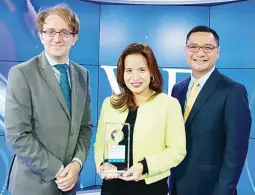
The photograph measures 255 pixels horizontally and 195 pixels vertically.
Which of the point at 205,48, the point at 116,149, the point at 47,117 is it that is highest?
the point at 205,48

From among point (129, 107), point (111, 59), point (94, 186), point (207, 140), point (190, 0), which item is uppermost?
point (190, 0)

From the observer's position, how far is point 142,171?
203 cm

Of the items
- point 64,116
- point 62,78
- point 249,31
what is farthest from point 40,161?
point 249,31

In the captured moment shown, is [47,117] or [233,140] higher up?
[47,117]

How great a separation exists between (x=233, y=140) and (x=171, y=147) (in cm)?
43

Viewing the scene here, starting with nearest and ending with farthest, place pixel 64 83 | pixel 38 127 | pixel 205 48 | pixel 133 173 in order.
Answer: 1. pixel 133 173
2. pixel 38 127
3. pixel 64 83
4. pixel 205 48

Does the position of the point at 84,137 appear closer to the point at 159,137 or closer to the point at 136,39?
the point at 159,137

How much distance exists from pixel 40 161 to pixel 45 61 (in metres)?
0.60

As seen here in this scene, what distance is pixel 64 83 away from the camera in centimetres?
229

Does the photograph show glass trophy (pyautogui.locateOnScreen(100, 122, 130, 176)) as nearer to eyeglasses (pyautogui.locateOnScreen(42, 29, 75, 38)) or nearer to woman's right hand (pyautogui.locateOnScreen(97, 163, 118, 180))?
woman's right hand (pyautogui.locateOnScreen(97, 163, 118, 180))

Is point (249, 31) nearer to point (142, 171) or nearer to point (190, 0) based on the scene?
point (190, 0)

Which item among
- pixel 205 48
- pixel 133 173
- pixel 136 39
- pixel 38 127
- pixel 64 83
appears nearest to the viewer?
pixel 133 173

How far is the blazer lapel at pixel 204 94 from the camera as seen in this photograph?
2.35 m

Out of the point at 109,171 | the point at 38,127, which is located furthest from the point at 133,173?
the point at 38,127
